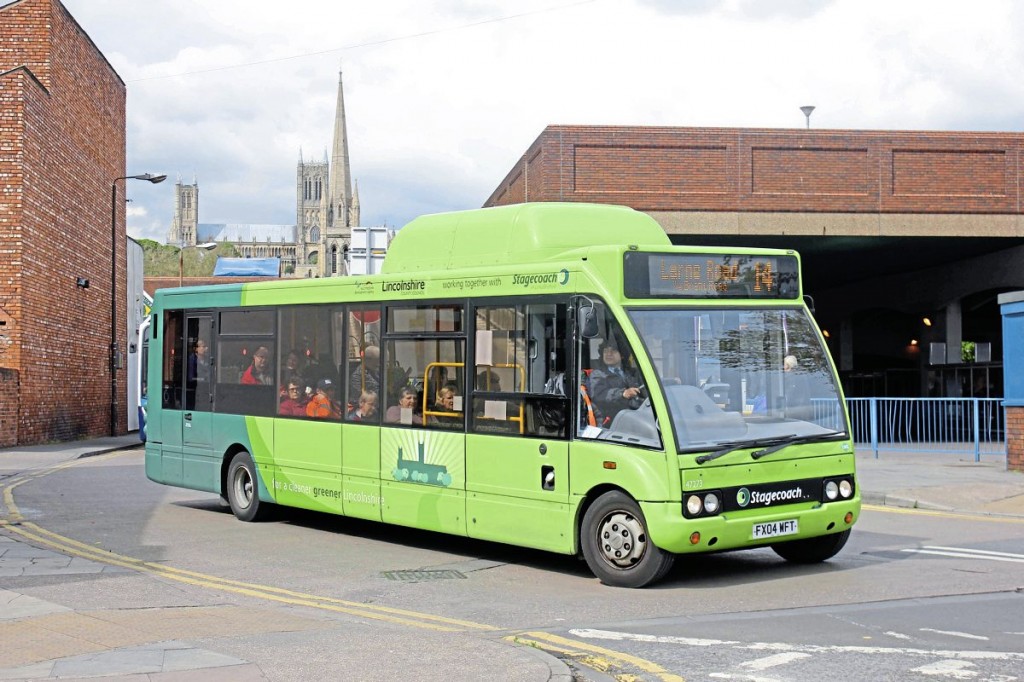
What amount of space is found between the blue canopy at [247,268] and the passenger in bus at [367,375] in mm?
90296

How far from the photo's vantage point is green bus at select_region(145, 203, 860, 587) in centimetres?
992

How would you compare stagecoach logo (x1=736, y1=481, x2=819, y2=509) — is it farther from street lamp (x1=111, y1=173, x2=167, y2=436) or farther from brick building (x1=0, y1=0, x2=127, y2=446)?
street lamp (x1=111, y1=173, x2=167, y2=436)

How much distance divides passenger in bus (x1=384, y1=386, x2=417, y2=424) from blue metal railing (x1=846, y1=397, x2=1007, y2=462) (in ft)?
47.3

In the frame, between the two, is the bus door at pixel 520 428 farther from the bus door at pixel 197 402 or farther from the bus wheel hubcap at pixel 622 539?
the bus door at pixel 197 402

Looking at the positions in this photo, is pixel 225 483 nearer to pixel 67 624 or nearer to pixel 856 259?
pixel 67 624

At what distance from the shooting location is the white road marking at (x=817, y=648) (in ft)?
24.1

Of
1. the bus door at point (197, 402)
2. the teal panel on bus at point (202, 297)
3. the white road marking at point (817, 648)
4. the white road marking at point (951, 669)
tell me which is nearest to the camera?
the white road marking at point (951, 669)

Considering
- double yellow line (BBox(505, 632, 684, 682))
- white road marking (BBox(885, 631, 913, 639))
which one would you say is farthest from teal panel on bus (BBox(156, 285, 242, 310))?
white road marking (BBox(885, 631, 913, 639))

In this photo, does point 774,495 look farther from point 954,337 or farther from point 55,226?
point 954,337

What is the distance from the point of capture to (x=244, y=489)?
1498 centimetres

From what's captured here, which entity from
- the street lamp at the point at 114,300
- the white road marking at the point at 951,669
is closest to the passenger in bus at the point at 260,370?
the white road marking at the point at 951,669

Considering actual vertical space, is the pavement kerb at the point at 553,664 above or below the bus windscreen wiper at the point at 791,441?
below

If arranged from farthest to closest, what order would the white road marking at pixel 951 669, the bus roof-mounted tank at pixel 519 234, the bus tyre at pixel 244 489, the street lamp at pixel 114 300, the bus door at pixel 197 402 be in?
the street lamp at pixel 114 300 < the bus door at pixel 197 402 < the bus tyre at pixel 244 489 < the bus roof-mounted tank at pixel 519 234 < the white road marking at pixel 951 669

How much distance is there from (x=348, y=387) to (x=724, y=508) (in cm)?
481
